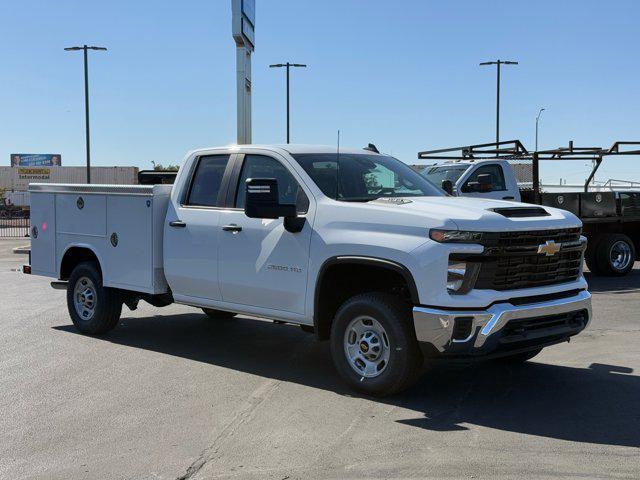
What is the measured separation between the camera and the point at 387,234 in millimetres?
5758

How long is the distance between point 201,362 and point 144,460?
9.02 ft

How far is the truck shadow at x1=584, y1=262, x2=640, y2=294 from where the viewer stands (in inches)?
497

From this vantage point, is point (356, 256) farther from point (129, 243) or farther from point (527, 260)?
point (129, 243)

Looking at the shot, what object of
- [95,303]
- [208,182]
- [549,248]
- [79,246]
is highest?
[208,182]

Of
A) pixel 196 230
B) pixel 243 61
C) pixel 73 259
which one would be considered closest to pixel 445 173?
pixel 73 259

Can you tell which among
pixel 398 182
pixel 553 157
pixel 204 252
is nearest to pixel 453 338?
pixel 398 182

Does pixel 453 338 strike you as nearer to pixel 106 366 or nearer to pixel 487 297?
pixel 487 297

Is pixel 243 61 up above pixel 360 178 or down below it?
above

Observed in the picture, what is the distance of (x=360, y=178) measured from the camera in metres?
6.73

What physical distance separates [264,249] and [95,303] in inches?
116

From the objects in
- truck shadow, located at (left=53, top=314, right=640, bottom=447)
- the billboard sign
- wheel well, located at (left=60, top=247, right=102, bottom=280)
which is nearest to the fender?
wheel well, located at (left=60, top=247, right=102, bottom=280)

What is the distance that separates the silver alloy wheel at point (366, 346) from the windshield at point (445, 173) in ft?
24.6

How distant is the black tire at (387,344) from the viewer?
5699 mm

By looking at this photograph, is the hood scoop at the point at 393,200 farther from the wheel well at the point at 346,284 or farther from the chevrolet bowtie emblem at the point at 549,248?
the chevrolet bowtie emblem at the point at 549,248
